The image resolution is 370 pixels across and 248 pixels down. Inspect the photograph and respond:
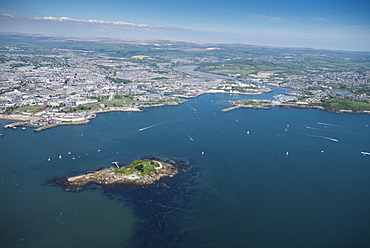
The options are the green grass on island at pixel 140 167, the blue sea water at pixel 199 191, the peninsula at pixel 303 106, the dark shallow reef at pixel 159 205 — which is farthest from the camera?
the peninsula at pixel 303 106

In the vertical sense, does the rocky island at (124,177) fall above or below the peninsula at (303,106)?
below

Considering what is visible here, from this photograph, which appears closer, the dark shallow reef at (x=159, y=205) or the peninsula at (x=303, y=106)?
the dark shallow reef at (x=159, y=205)

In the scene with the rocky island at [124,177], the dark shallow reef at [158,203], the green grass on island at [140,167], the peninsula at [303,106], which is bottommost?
the dark shallow reef at [158,203]

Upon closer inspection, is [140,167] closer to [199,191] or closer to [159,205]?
[159,205]

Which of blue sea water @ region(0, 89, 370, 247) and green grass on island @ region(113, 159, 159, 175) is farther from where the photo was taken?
green grass on island @ region(113, 159, 159, 175)

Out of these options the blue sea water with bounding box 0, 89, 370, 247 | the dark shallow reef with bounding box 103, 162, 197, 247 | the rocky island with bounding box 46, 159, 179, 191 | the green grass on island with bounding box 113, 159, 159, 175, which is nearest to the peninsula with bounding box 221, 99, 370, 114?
the blue sea water with bounding box 0, 89, 370, 247

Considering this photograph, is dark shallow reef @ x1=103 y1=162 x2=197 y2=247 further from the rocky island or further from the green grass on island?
the green grass on island

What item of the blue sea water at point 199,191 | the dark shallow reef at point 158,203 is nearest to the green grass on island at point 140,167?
the dark shallow reef at point 158,203

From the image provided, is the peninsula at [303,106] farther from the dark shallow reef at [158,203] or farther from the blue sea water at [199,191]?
the dark shallow reef at [158,203]
